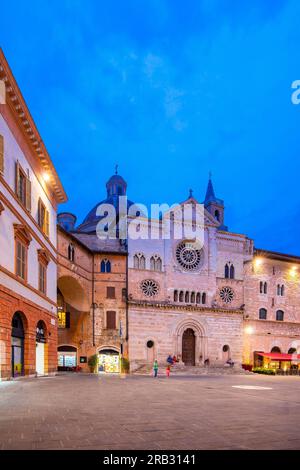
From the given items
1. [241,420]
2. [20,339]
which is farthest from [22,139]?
[241,420]

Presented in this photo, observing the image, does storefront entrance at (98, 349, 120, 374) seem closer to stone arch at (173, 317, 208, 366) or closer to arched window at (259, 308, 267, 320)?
stone arch at (173, 317, 208, 366)

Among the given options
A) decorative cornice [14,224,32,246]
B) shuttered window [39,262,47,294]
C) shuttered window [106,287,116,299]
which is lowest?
shuttered window [106,287,116,299]

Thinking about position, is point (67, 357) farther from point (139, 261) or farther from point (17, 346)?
point (17, 346)

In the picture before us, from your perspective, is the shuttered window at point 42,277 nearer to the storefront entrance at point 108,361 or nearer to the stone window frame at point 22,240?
the stone window frame at point 22,240

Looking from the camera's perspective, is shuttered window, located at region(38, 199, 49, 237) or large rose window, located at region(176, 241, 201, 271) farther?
large rose window, located at region(176, 241, 201, 271)

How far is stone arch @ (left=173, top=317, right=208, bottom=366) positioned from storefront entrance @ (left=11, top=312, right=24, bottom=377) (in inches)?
1039

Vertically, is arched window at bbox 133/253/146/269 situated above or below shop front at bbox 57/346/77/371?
above

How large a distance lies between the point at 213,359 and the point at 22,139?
114ft

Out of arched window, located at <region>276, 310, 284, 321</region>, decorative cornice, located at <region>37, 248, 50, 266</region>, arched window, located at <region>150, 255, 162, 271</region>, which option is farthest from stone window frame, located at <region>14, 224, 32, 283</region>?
arched window, located at <region>276, 310, 284, 321</region>

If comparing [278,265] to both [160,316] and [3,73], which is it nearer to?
[160,316]

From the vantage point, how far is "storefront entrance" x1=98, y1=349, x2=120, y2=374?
4103 cm

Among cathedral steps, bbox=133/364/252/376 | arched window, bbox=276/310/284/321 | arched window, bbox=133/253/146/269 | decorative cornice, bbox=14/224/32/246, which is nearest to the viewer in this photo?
decorative cornice, bbox=14/224/32/246

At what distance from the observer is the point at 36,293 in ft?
76.3

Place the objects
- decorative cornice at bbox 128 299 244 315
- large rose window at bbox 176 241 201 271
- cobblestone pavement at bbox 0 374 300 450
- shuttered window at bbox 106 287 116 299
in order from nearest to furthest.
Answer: cobblestone pavement at bbox 0 374 300 450 < shuttered window at bbox 106 287 116 299 < decorative cornice at bbox 128 299 244 315 < large rose window at bbox 176 241 201 271
